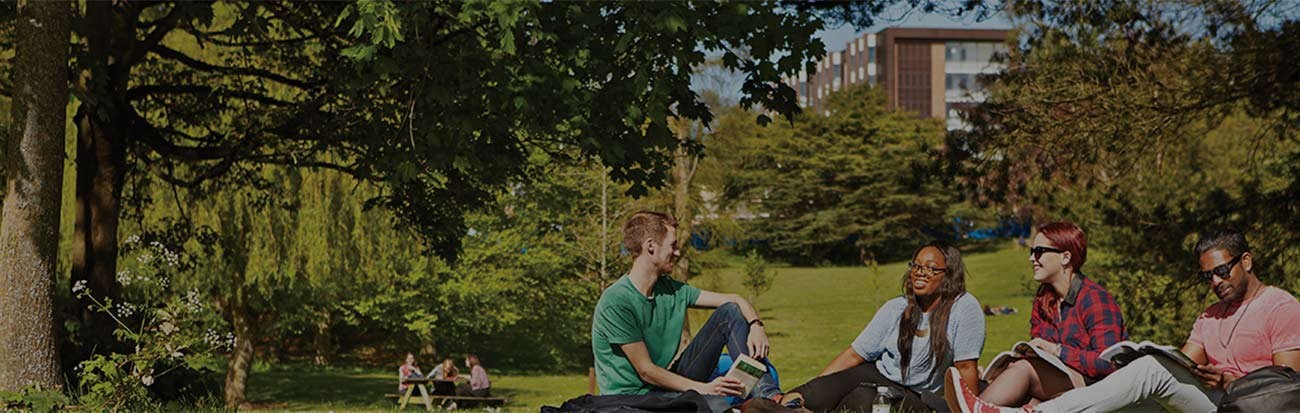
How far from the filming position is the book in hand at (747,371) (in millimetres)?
5957

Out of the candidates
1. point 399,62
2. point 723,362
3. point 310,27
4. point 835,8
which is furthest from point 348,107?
point 723,362

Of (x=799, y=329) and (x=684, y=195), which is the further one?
(x=799, y=329)

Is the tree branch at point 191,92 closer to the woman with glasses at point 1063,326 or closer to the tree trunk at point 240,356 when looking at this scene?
the woman with glasses at point 1063,326

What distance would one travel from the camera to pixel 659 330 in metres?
6.24

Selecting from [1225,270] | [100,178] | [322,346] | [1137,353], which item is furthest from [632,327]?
[322,346]

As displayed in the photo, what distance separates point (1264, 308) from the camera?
6.12 m

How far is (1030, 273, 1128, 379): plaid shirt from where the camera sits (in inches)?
249

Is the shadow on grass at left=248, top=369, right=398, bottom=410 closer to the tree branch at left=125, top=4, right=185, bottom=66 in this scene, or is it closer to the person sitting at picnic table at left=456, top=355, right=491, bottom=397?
the person sitting at picnic table at left=456, top=355, right=491, bottom=397

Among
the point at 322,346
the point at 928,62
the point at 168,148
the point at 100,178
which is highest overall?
the point at 928,62

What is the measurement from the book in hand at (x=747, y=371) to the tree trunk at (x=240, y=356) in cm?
2345

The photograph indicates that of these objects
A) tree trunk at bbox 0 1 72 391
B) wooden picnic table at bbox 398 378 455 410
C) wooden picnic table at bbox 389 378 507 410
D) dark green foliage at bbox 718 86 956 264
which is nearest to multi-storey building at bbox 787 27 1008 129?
dark green foliage at bbox 718 86 956 264

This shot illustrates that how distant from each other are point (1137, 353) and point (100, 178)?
1117cm

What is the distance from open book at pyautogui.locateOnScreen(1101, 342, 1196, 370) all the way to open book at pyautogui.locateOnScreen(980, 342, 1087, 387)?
17cm

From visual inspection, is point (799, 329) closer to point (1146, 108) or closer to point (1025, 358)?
point (1146, 108)
